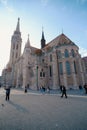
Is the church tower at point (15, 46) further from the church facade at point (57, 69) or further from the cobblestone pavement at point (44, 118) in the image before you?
the cobblestone pavement at point (44, 118)

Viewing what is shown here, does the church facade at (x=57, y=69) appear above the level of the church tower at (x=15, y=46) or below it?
below

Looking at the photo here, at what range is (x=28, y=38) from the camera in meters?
45.9

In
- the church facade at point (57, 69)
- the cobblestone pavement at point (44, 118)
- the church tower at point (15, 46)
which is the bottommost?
the cobblestone pavement at point (44, 118)

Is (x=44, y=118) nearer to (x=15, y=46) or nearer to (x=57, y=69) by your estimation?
(x=57, y=69)

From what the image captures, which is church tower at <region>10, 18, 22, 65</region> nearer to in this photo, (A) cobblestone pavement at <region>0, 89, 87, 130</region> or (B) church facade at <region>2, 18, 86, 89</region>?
(B) church facade at <region>2, 18, 86, 89</region>

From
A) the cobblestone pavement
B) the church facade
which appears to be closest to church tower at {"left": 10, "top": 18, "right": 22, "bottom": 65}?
the church facade

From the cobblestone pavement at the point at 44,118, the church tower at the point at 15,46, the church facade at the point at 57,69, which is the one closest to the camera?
the cobblestone pavement at the point at 44,118

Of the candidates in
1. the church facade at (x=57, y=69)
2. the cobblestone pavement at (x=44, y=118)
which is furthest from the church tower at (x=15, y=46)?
the cobblestone pavement at (x=44, y=118)

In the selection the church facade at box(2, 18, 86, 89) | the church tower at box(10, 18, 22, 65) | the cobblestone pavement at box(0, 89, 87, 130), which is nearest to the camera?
the cobblestone pavement at box(0, 89, 87, 130)

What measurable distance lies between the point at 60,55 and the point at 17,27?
54215mm

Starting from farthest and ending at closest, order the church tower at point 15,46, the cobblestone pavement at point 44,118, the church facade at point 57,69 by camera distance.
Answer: the church tower at point 15,46, the church facade at point 57,69, the cobblestone pavement at point 44,118

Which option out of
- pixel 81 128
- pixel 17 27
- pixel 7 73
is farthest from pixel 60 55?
pixel 17 27

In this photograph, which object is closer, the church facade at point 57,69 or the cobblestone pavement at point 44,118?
the cobblestone pavement at point 44,118

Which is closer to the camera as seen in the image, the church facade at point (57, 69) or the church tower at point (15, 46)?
the church facade at point (57, 69)
